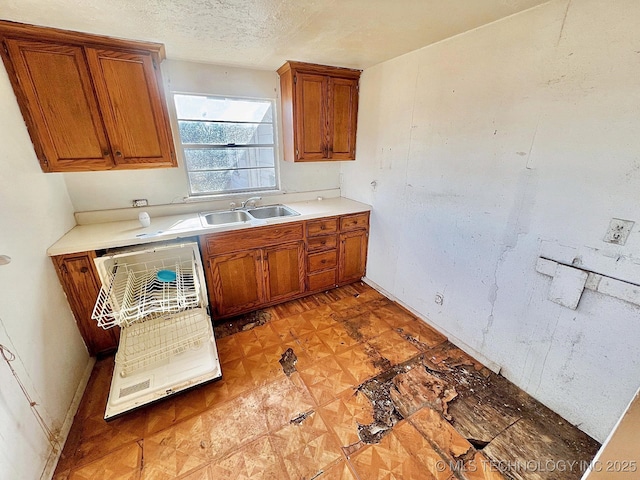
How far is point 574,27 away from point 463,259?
4.48ft

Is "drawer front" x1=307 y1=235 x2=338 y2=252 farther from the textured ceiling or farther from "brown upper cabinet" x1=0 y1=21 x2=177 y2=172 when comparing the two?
the textured ceiling

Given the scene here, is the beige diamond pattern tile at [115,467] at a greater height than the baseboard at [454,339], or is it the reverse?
the baseboard at [454,339]

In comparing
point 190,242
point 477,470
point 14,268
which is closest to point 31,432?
point 14,268

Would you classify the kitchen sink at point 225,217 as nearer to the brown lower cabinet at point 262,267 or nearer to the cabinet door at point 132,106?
the brown lower cabinet at point 262,267

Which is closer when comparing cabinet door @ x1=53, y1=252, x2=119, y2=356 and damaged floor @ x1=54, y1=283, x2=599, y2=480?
damaged floor @ x1=54, y1=283, x2=599, y2=480

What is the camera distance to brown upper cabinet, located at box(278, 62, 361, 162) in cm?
244

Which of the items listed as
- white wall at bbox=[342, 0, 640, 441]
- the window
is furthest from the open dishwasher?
white wall at bbox=[342, 0, 640, 441]

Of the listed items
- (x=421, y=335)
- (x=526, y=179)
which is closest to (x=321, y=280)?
(x=421, y=335)

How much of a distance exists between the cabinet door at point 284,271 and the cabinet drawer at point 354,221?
19.1 inches

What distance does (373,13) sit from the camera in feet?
4.80

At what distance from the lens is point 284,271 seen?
2596 mm

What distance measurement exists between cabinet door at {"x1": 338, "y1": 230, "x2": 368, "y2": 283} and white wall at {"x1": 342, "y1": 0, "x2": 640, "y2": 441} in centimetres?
56

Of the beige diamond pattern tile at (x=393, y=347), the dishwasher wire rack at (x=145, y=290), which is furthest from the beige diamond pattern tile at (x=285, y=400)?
the dishwasher wire rack at (x=145, y=290)

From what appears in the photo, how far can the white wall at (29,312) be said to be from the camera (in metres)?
1.19
